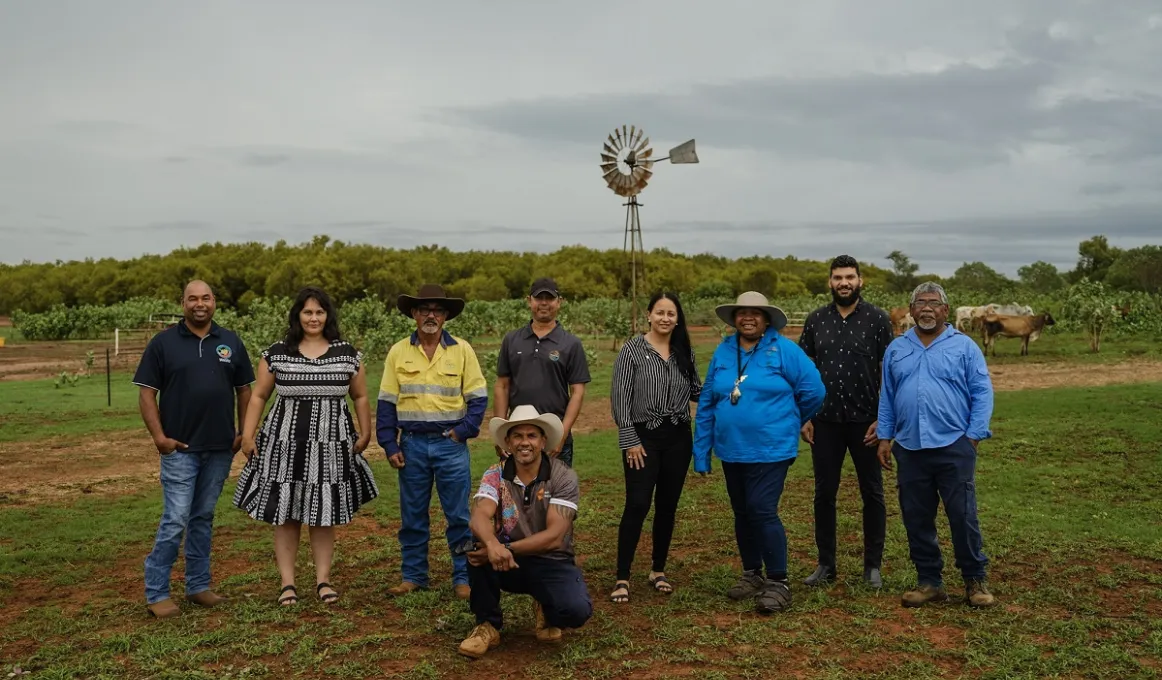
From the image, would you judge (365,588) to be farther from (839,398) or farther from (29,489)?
(29,489)

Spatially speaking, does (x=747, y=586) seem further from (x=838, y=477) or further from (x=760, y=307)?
(x=760, y=307)

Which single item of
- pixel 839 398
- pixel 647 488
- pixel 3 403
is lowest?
pixel 3 403

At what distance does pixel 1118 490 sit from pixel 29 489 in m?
10.0

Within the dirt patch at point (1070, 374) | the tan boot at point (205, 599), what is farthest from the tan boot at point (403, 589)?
the dirt patch at point (1070, 374)

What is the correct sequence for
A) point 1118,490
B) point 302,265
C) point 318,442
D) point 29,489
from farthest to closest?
point 302,265
point 29,489
point 1118,490
point 318,442

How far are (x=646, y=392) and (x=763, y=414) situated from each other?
0.61 meters

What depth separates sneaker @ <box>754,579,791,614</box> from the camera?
461 centimetres

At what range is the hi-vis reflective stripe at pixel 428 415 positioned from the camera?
494cm

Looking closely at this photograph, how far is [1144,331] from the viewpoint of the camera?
74.3 ft

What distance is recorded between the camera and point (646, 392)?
478 centimetres

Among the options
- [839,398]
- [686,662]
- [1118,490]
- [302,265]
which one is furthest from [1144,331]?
[302,265]

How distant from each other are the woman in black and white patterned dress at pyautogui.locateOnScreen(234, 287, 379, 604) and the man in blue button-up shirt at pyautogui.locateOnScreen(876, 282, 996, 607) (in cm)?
284

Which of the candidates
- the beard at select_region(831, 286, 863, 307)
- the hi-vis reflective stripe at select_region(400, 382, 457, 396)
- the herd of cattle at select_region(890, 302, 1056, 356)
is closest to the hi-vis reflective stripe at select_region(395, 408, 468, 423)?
the hi-vis reflective stripe at select_region(400, 382, 457, 396)

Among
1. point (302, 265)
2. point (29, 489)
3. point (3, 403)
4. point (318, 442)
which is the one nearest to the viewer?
point (318, 442)
